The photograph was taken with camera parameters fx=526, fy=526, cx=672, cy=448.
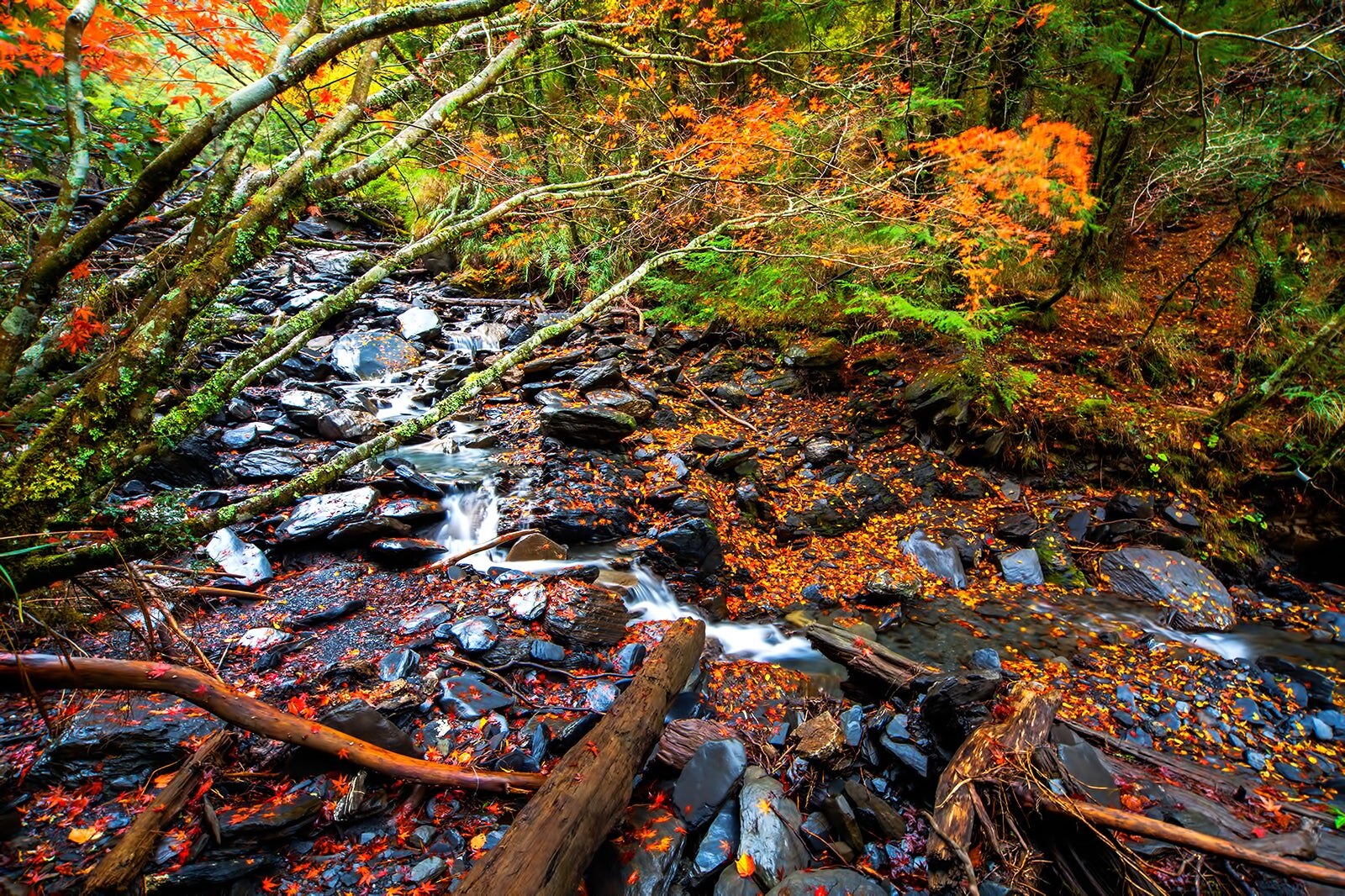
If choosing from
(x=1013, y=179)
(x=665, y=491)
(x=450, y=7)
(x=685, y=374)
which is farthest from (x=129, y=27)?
(x=1013, y=179)

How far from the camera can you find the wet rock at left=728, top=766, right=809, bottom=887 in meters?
2.87

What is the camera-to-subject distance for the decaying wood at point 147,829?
2408 mm

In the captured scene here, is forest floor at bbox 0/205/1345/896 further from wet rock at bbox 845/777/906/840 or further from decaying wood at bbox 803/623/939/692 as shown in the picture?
decaying wood at bbox 803/623/939/692

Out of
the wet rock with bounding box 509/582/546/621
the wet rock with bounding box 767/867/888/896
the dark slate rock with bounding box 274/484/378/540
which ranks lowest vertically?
the wet rock with bounding box 509/582/546/621

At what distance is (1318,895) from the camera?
2.98 meters

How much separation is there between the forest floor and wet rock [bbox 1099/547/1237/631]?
0.09 ft

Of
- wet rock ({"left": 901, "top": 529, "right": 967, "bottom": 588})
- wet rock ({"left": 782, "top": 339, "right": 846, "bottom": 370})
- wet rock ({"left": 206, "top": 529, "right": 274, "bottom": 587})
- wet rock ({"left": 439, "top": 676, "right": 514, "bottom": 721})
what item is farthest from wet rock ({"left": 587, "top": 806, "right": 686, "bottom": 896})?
wet rock ({"left": 782, "top": 339, "right": 846, "bottom": 370})

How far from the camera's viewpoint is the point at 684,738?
11.8ft

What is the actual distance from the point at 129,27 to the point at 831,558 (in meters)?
9.28

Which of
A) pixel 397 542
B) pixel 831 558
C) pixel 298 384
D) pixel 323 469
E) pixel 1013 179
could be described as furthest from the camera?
pixel 298 384

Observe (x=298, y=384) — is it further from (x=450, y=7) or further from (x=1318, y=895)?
(x=1318, y=895)

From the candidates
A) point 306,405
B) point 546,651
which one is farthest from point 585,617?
point 306,405

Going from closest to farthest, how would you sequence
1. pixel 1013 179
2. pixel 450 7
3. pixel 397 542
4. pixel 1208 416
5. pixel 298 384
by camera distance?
pixel 450 7, pixel 397 542, pixel 1208 416, pixel 1013 179, pixel 298 384

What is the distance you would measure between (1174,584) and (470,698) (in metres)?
7.56
